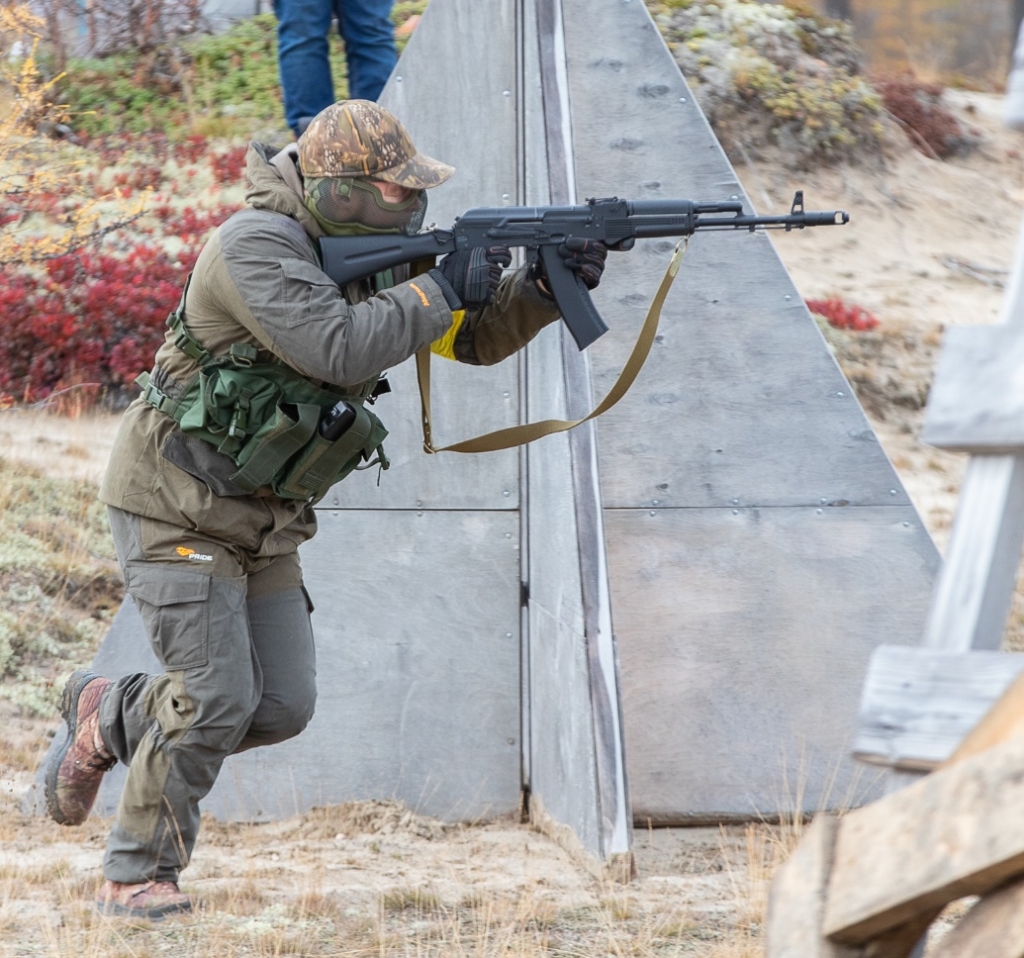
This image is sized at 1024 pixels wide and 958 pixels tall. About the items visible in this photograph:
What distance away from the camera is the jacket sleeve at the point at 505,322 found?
153 inches

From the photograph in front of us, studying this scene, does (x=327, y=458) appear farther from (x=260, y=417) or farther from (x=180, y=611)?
(x=180, y=611)

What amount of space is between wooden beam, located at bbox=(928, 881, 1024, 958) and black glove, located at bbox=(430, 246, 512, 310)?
2298 mm

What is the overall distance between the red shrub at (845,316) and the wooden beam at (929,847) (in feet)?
25.9

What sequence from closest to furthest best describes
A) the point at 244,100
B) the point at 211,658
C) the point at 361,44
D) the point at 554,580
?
1. the point at 211,658
2. the point at 554,580
3. the point at 361,44
4. the point at 244,100

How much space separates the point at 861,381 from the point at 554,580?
516 cm

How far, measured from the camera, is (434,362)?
4652 mm

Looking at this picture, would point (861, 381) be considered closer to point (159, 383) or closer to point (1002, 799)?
point (159, 383)

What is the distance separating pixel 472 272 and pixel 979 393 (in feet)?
6.67

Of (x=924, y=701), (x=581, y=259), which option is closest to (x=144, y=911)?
(x=581, y=259)

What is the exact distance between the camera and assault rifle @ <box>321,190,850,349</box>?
143 inches

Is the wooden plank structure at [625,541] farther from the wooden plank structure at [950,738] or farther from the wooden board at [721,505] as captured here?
the wooden plank structure at [950,738]

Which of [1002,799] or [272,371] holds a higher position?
[1002,799]

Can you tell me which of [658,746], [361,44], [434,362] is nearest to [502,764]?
[658,746]

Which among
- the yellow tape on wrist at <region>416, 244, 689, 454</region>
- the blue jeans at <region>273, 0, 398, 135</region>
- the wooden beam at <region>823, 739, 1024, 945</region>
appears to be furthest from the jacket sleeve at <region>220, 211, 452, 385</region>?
the blue jeans at <region>273, 0, 398, 135</region>
